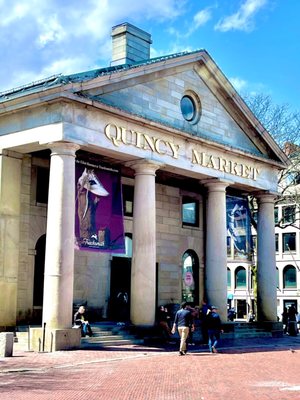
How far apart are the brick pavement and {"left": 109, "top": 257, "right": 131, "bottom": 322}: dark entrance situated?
680cm

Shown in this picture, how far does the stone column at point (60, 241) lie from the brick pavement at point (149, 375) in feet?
5.09

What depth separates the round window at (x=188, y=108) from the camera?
27.0m

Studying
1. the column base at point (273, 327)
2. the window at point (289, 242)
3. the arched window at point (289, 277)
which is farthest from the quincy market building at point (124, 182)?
the window at point (289, 242)

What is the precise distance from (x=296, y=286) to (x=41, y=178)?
44029mm

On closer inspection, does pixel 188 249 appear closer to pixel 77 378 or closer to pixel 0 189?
pixel 0 189

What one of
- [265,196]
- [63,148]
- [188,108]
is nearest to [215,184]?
[188,108]

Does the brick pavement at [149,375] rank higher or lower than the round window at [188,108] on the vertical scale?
lower

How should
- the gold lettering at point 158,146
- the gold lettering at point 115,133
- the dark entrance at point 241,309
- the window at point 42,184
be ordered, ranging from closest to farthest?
→ the gold lettering at point 115,133
the gold lettering at point 158,146
the window at point 42,184
the dark entrance at point 241,309

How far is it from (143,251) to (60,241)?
415cm

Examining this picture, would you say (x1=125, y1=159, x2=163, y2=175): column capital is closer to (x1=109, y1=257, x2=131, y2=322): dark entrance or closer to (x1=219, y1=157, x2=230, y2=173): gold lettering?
(x1=219, y1=157, x2=230, y2=173): gold lettering

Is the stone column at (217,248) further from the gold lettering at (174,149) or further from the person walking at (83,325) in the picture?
the person walking at (83,325)

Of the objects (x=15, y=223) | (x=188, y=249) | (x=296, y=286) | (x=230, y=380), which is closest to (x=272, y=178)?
(x=188, y=249)

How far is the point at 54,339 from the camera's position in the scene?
62.3ft

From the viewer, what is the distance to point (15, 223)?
23.0 m
